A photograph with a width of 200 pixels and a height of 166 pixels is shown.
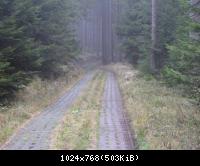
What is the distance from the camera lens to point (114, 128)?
15.5 m

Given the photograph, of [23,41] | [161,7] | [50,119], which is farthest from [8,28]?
[161,7]

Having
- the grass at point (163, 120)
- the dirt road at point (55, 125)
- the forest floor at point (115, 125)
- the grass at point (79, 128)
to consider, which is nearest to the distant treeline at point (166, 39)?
the grass at point (163, 120)

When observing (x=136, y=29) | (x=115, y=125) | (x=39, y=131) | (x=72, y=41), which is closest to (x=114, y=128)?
(x=115, y=125)

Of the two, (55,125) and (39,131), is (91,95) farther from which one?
(39,131)

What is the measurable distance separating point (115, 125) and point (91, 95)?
9.54 meters

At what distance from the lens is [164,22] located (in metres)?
32.6

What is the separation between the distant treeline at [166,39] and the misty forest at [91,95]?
5 cm

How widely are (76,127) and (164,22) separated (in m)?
19.0

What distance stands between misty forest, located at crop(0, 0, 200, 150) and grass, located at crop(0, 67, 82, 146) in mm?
38

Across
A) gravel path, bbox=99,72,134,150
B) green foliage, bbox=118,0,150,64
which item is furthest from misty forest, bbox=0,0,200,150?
green foliage, bbox=118,0,150,64

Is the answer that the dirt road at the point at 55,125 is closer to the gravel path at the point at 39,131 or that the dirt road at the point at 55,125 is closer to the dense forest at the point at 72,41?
the gravel path at the point at 39,131

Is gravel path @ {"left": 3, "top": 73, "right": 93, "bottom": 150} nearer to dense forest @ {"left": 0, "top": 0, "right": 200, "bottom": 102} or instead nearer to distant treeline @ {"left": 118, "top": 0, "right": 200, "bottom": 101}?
dense forest @ {"left": 0, "top": 0, "right": 200, "bottom": 102}

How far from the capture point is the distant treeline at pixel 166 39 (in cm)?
1529
